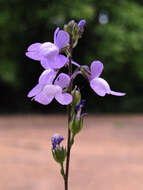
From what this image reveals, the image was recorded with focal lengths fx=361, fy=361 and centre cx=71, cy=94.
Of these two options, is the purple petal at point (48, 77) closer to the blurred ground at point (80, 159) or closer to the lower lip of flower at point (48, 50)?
the lower lip of flower at point (48, 50)

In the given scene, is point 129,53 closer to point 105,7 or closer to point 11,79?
point 105,7

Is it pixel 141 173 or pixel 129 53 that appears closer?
pixel 141 173

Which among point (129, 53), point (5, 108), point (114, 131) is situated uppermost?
point (129, 53)

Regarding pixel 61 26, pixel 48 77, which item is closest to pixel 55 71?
pixel 48 77

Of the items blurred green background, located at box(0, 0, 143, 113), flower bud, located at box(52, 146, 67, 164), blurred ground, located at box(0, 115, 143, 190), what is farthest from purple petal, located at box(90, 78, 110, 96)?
blurred green background, located at box(0, 0, 143, 113)

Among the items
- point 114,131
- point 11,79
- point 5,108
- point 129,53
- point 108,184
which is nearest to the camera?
point 108,184

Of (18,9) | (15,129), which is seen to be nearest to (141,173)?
(15,129)
